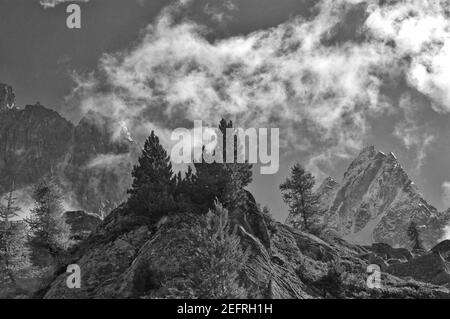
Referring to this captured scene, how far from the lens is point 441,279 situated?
4462 cm

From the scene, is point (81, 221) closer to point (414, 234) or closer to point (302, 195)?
point (302, 195)

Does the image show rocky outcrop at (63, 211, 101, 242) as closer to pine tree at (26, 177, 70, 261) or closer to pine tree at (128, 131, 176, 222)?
pine tree at (26, 177, 70, 261)

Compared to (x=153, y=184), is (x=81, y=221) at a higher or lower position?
higher

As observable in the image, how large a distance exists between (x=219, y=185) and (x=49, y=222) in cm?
2281

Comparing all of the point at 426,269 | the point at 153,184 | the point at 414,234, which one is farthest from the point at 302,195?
the point at 414,234

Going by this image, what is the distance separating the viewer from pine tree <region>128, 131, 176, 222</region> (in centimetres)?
3659

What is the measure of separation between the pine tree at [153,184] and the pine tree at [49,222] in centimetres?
1542

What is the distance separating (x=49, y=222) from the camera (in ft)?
170

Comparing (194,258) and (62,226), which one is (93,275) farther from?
(62,226)

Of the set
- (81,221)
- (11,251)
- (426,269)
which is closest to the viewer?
(426,269)

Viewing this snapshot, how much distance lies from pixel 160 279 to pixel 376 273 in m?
18.2

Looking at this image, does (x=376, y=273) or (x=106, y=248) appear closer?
(x=106, y=248)

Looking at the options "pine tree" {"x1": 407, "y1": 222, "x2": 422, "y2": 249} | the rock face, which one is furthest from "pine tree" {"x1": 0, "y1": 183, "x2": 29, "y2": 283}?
"pine tree" {"x1": 407, "y1": 222, "x2": 422, "y2": 249}
